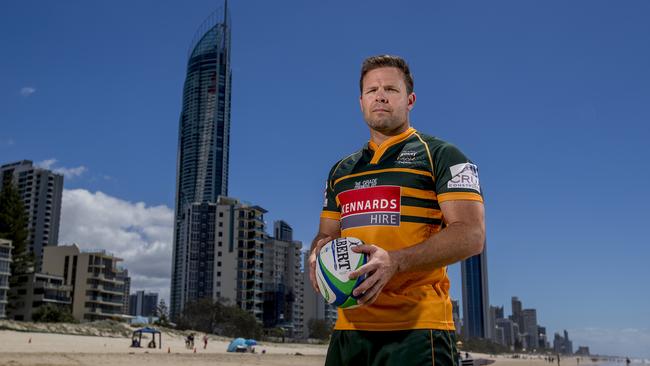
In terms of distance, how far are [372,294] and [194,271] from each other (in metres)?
151

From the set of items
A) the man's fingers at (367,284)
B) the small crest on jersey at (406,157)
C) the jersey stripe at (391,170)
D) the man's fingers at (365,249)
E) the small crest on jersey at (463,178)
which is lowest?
the man's fingers at (367,284)

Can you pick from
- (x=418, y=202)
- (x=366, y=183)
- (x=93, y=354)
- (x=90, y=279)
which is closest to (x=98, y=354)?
(x=93, y=354)

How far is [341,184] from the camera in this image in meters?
3.63

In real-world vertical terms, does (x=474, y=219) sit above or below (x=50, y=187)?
below

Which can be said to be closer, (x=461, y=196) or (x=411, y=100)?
(x=461, y=196)

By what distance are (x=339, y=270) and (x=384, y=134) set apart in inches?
37.4

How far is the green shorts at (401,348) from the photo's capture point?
126 inches

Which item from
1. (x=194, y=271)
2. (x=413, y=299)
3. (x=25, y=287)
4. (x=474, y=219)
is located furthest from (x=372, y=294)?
(x=194, y=271)

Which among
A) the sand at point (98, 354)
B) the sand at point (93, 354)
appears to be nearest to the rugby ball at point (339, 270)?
the sand at point (93, 354)

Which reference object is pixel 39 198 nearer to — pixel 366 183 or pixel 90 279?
pixel 90 279

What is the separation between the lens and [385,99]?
343 cm

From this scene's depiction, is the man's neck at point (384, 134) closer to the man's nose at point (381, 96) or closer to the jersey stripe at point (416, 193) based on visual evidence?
the man's nose at point (381, 96)

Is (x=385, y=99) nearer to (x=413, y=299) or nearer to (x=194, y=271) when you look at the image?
(x=413, y=299)

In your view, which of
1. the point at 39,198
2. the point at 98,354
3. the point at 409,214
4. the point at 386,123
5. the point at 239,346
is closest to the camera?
the point at 409,214
